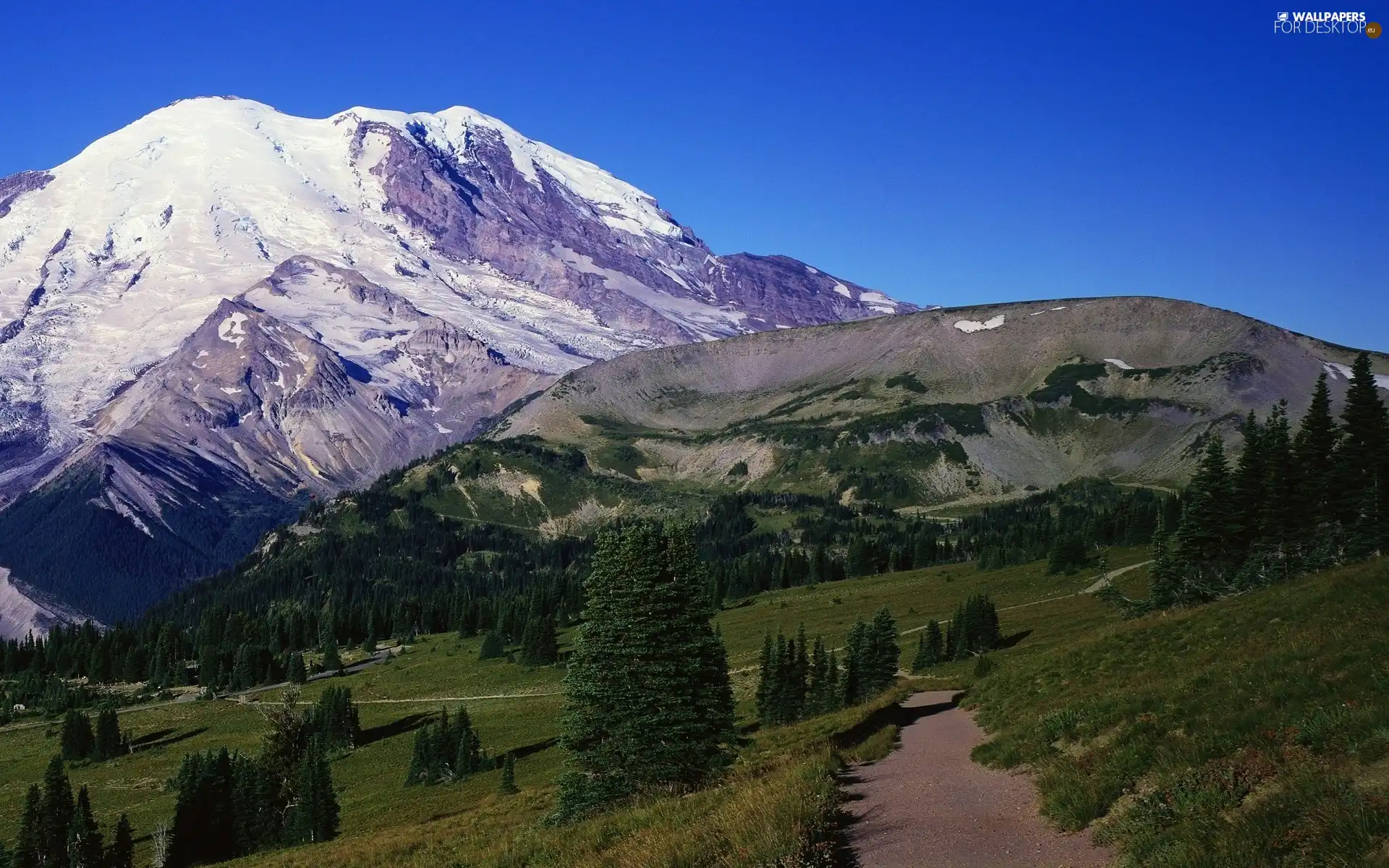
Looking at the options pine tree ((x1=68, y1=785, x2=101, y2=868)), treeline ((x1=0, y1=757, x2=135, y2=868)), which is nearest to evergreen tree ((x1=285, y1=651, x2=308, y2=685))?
treeline ((x1=0, y1=757, x2=135, y2=868))

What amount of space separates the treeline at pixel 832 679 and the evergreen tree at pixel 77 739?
84.5m

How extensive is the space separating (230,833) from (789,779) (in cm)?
6612

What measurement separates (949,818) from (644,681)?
1790 centimetres

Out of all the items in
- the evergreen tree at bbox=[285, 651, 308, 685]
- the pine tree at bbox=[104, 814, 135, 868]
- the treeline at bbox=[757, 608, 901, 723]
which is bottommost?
the pine tree at bbox=[104, 814, 135, 868]

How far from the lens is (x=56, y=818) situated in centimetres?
6912

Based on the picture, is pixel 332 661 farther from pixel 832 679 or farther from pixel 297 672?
pixel 832 679

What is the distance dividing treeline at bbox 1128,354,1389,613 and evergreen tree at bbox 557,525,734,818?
1377 inches

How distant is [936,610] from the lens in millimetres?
128500

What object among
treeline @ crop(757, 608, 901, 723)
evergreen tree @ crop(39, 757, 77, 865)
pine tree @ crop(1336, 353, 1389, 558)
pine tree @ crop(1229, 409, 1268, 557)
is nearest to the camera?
pine tree @ crop(1336, 353, 1389, 558)

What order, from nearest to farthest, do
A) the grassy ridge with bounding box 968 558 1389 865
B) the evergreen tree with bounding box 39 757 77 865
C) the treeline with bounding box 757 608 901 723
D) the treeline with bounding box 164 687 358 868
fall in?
the grassy ridge with bounding box 968 558 1389 865, the evergreen tree with bounding box 39 757 77 865, the treeline with bounding box 164 687 358 868, the treeline with bounding box 757 608 901 723

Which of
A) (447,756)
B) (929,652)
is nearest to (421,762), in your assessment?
(447,756)

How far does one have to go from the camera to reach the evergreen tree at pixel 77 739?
119000 mm

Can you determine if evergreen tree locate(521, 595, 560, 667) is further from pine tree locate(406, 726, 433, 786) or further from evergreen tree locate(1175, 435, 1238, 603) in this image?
evergreen tree locate(1175, 435, 1238, 603)

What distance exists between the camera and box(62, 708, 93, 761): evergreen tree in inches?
4685
